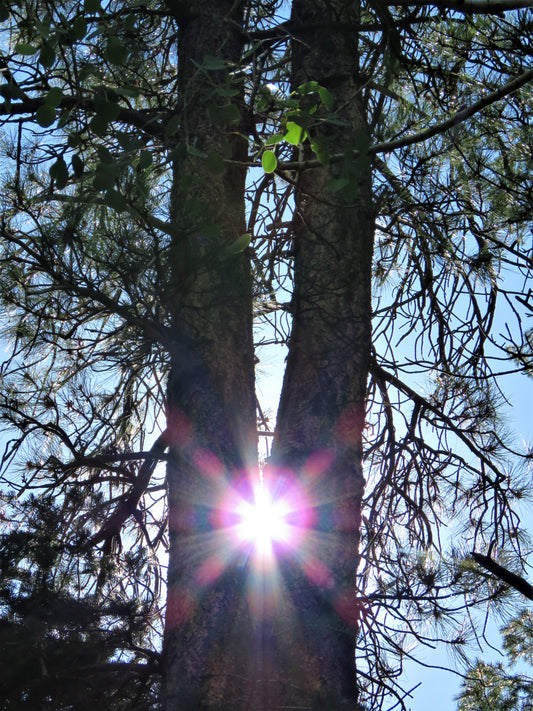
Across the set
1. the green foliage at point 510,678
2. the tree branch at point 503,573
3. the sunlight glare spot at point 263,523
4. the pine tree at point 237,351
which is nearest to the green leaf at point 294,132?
the pine tree at point 237,351

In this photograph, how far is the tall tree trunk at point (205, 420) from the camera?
2033mm

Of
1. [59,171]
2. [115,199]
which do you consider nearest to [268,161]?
[115,199]

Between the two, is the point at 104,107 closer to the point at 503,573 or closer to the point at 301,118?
the point at 301,118

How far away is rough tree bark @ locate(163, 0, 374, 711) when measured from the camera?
80.3 inches

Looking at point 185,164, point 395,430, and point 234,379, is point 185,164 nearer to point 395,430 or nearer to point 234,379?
point 234,379

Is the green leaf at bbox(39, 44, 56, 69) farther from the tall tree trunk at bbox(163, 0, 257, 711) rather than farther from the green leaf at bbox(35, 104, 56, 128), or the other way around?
the tall tree trunk at bbox(163, 0, 257, 711)

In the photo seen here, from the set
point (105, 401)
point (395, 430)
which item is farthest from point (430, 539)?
point (105, 401)

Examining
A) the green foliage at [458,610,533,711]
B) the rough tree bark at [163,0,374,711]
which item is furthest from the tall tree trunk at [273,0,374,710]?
the green foliage at [458,610,533,711]

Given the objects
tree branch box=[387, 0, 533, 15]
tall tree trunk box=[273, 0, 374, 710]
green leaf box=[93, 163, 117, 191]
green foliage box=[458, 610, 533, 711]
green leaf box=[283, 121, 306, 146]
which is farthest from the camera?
green foliage box=[458, 610, 533, 711]

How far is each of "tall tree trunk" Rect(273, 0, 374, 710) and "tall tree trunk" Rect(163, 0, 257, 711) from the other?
18 centimetres

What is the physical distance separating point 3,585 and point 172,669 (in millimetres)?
557

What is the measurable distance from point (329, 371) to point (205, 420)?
487 millimetres

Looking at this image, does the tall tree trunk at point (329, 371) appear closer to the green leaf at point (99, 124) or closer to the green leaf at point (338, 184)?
the green leaf at point (338, 184)

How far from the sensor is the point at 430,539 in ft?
11.2
